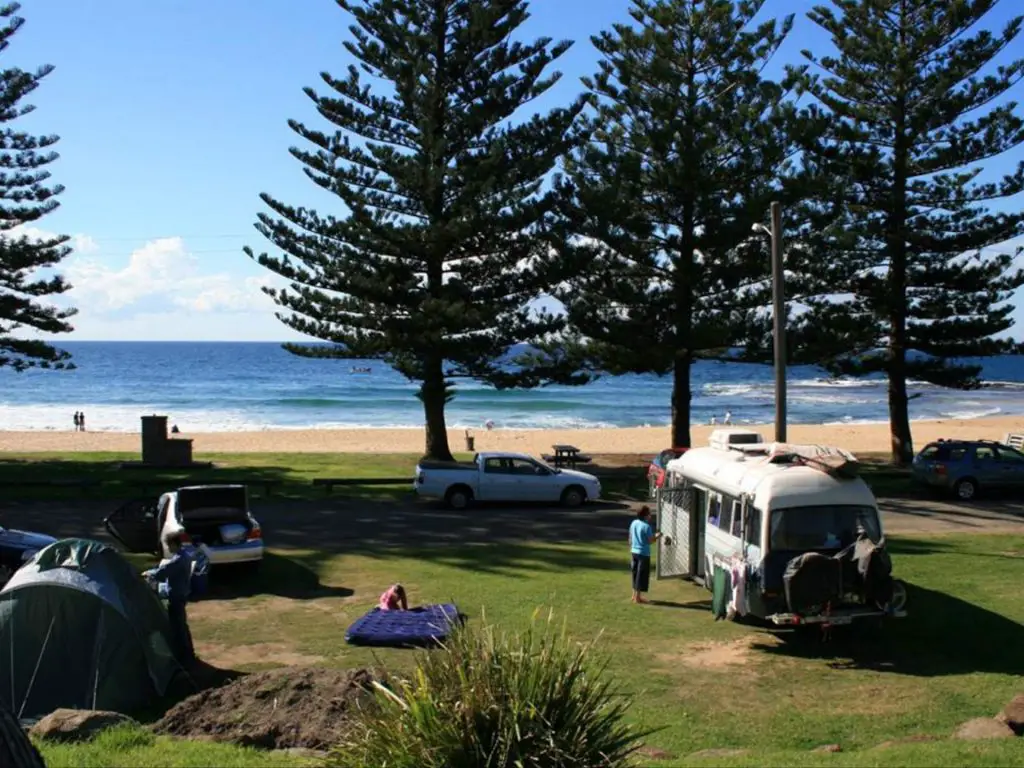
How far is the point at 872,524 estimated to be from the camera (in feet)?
39.9

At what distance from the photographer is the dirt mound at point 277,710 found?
26.8ft

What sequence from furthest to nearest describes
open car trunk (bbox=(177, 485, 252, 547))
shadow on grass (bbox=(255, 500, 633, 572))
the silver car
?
shadow on grass (bbox=(255, 500, 633, 572)) < open car trunk (bbox=(177, 485, 252, 547)) < the silver car

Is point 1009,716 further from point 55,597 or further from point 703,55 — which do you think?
point 703,55

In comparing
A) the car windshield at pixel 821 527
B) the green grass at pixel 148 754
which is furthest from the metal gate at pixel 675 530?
the green grass at pixel 148 754

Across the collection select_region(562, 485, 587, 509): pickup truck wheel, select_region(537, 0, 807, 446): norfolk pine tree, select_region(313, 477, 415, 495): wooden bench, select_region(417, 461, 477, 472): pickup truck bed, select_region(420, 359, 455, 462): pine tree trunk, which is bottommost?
select_region(562, 485, 587, 509): pickup truck wheel

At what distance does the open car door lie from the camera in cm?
1666

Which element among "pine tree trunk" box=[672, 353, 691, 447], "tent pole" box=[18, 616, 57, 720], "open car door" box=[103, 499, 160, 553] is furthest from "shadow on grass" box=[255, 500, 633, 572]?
"tent pole" box=[18, 616, 57, 720]

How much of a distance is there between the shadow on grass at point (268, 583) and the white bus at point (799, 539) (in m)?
5.45

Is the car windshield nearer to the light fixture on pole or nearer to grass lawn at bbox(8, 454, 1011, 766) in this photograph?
grass lawn at bbox(8, 454, 1011, 766)

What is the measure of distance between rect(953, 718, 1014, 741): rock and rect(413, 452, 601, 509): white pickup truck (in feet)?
47.7

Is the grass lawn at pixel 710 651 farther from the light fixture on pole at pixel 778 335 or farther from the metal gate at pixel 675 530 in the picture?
the light fixture on pole at pixel 778 335

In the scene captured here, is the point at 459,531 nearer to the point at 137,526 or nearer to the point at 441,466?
the point at 441,466

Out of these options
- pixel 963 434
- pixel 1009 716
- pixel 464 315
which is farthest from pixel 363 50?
pixel 963 434

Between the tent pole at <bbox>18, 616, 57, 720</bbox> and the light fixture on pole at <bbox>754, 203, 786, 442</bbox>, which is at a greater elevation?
the light fixture on pole at <bbox>754, 203, 786, 442</bbox>
